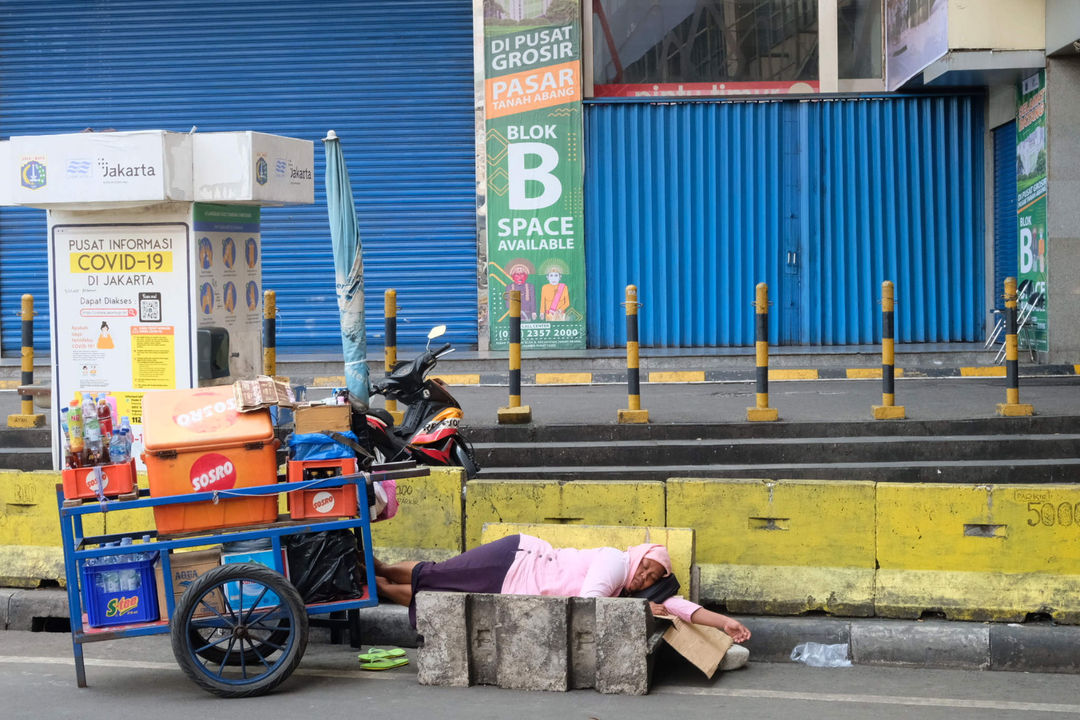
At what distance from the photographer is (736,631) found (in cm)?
625

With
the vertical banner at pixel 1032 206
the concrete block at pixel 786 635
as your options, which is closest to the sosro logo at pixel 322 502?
the concrete block at pixel 786 635

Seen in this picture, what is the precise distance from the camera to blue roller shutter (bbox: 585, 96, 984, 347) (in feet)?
52.4

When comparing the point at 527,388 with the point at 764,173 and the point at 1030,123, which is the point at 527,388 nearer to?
the point at 764,173

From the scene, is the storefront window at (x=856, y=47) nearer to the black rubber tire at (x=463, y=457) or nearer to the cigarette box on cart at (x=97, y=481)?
the black rubber tire at (x=463, y=457)

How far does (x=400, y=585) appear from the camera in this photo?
6.63 m

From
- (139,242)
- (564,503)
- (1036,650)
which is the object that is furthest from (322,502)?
(1036,650)

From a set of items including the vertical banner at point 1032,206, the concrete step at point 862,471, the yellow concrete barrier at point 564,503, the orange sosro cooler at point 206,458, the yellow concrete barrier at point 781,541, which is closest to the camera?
the orange sosro cooler at point 206,458

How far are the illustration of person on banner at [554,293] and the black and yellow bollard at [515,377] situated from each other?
519 centimetres

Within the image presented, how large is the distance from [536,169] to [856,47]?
13.9ft

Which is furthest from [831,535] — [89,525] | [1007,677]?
[89,525]

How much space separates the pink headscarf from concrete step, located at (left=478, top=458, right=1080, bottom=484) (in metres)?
3.24

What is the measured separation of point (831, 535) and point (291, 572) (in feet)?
9.12

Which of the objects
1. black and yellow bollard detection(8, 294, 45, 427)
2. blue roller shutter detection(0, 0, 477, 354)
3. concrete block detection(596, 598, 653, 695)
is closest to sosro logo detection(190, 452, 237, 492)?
concrete block detection(596, 598, 653, 695)

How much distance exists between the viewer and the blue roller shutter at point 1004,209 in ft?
50.3
